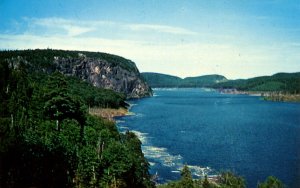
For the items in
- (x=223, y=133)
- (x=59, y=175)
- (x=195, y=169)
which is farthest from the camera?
(x=223, y=133)

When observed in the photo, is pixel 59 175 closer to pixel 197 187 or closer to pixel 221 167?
pixel 197 187

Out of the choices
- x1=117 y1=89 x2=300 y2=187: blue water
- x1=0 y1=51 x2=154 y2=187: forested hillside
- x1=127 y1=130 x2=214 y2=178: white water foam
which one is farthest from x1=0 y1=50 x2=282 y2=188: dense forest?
x1=117 y1=89 x2=300 y2=187: blue water

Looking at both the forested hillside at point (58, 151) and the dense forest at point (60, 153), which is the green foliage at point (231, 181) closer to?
the dense forest at point (60, 153)

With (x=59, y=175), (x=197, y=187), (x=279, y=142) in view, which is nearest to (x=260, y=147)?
(x=279, y=142)

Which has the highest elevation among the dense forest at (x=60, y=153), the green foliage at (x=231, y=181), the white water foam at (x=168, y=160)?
the dense forest at (x=60, y=153)

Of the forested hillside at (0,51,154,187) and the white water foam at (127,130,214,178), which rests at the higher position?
the forested hillside at (0,51,154,187)

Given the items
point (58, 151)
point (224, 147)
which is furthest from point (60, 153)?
point (224, 147)

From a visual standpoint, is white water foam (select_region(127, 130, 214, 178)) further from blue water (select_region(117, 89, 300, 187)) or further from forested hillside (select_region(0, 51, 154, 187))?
forested hillside (select_region(0, 51, 154, 187))

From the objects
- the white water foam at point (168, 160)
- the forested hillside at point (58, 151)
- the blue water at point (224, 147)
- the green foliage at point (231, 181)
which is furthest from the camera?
the blue water at point (224, 147)

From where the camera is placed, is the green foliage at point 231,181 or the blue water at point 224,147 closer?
the green foliage at point 231,181

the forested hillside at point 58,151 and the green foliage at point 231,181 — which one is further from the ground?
the forested hillside at point 58,151

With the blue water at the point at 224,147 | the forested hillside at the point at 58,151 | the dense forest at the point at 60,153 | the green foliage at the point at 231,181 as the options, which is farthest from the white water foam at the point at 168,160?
the forested hillside at the point at 58,151
